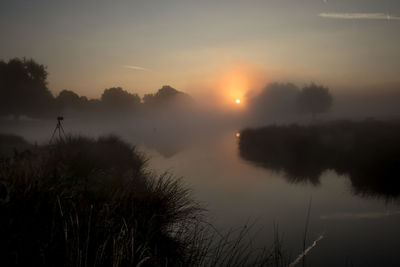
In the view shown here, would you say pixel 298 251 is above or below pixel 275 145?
below

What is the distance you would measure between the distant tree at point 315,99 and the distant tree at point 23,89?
73.6 m

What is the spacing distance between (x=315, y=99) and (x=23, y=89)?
7902cm

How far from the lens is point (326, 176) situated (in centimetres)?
1441

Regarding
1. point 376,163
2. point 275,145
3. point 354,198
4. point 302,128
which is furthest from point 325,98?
point 354,198

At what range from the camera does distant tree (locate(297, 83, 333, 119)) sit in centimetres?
8200

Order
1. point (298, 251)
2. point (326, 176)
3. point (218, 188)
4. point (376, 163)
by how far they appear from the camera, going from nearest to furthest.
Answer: point (298, 251)
point (218, 188)
point (326, 176)
point (376, 163)

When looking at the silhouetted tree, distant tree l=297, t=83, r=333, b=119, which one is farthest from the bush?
distant tree l=297, t=83, r=333, b=119

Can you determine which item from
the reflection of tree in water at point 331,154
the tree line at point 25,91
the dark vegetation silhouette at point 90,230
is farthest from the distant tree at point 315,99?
the dark vegetation silhouette at point 90,230

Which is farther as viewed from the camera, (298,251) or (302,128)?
Result: (302,128)

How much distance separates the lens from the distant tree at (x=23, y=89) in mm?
35281

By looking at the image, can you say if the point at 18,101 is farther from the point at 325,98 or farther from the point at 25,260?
the point at 325,98

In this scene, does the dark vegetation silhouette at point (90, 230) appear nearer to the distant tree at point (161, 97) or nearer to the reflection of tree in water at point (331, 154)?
the reflection of tree in water at point (331, 154)

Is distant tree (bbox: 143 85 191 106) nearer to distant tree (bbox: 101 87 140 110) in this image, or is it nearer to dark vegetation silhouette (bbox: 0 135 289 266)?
distant tree (bbox: 101 87 140 110)

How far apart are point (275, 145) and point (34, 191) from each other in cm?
2493
